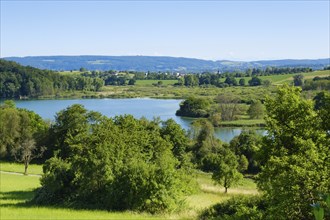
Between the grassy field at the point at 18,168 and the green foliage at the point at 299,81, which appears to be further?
the green foliage at the point at 299,81

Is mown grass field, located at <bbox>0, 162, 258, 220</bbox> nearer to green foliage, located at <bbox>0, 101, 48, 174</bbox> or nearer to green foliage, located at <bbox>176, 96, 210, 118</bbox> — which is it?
green foliage, located at <bbox>0, 101, 48, 174</bbox>

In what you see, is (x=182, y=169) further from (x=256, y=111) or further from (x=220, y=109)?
(x=220, y=109)

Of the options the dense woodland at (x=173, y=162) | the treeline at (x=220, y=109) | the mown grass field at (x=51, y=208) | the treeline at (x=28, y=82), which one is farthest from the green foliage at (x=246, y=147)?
the treeline at (x=28, y=82)

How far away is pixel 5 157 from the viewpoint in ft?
170

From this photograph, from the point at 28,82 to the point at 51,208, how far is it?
136626 mm

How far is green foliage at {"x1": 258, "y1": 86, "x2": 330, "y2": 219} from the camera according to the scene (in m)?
11.6

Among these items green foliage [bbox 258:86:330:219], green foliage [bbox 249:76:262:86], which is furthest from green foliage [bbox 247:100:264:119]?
green foliage [bbox 249:76:262:86]

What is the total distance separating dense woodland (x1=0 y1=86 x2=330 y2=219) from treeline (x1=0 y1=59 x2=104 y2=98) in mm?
112642

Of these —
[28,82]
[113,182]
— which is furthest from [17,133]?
[28,82]

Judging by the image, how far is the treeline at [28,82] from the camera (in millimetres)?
150875

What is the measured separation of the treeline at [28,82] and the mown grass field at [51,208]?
388 ft

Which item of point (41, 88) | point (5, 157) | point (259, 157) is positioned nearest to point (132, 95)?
point (41, 88)

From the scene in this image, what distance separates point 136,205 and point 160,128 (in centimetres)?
2288

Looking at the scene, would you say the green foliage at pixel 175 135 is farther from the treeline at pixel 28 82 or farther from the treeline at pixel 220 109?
the treeline at pixel 28 82
